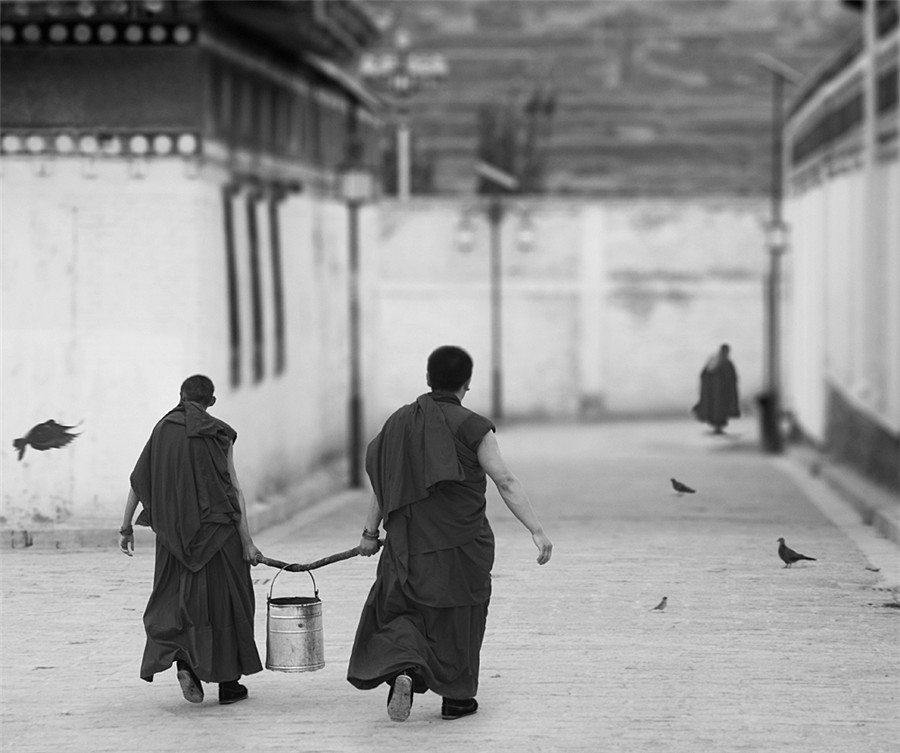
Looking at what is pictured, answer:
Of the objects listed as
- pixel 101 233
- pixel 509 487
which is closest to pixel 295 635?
pixel 509 487

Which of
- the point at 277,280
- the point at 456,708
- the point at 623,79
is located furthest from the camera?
the point at 623,79

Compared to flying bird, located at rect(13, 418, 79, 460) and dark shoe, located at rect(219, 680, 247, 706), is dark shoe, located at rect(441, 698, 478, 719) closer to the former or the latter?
dark shoe, located at rect(219, 680, 247, 706)

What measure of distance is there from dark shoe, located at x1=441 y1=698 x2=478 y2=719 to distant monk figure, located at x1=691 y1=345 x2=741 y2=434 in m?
4.94

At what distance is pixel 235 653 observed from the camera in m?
8.78

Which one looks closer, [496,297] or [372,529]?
[372,529]

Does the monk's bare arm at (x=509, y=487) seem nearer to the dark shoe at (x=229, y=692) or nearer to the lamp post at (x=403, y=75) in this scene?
the dark shoe at (x=229, y=692)

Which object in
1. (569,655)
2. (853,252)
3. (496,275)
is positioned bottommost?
(569,655)

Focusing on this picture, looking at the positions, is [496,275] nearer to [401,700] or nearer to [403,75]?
[403,75]

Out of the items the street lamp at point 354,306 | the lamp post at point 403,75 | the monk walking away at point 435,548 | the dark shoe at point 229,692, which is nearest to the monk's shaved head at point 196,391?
the monk walking away at point 435,548

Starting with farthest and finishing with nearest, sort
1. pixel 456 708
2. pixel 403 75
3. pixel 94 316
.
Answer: pixel 403 75, pixel 94 316, pixel 456 708

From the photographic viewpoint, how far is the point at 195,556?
8812mm

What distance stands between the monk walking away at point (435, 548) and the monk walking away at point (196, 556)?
0.65 meters

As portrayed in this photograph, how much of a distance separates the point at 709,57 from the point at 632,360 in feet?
48.8

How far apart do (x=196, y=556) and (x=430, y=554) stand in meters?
1.06
